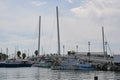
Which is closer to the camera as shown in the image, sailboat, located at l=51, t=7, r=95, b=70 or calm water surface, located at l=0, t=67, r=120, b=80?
calm water surface, located at l=0, t=67, r=120, b=80

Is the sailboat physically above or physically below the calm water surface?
above

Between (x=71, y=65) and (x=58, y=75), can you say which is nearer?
(x=58, y=75)

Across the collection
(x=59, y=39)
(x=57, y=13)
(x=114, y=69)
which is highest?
(x=57, y=13)

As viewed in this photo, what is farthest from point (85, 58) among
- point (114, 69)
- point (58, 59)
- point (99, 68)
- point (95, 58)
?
point (114, 69)

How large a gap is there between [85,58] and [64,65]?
88.9 ft

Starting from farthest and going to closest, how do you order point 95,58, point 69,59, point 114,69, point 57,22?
point 95,58 → point 69,59 → point 57,22 → point 114,69

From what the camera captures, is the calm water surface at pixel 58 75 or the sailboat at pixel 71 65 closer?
the calm water surface at pixel 58 75

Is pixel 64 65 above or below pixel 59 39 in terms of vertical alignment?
below

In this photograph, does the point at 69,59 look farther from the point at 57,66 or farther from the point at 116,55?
the point at 116,55

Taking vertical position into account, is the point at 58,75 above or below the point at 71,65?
below

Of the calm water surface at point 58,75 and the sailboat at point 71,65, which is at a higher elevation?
the sailboat at point 71,65

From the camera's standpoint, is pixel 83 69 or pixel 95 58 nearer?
pixel 83 69

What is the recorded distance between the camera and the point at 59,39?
160 meters

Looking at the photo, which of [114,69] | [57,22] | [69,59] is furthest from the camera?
[69,59]
